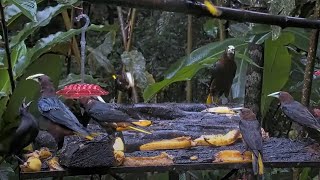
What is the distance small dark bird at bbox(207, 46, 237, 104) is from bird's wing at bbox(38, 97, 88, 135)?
2.69ft

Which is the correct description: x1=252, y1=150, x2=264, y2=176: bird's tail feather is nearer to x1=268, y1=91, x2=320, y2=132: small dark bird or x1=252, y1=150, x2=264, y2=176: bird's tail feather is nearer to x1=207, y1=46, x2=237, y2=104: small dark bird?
x1=268, y1=91, x2=320, y2=132: small dark bird

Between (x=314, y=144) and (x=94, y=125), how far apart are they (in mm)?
555

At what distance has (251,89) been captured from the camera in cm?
151

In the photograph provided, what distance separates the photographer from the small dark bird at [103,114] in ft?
3.82

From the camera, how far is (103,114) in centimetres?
117

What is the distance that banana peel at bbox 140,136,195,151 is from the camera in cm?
116

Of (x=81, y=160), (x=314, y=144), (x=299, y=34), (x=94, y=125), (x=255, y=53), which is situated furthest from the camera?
(x=299, y=34)

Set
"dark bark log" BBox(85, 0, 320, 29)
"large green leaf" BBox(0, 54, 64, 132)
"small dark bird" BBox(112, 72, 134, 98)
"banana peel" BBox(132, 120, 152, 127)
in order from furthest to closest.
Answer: "small dark bird" BBox(112, 72, 134, 98), "large green leaf" BBox(0, 54, 64, 132), "banana peel" BBox(132, 120, 152, 127), "dark bark log" BBox(85, 0, 320, 29)

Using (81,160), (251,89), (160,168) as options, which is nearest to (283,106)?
(251,89)

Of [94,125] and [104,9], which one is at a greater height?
[104,9]

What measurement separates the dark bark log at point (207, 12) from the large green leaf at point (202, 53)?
4.32 feet

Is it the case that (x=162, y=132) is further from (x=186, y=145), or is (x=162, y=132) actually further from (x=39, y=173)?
(x=39, y=173)

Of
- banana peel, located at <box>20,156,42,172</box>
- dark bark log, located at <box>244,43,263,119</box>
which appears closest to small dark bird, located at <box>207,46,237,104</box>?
dark bark log, located at <box>244,43,263,119</box>

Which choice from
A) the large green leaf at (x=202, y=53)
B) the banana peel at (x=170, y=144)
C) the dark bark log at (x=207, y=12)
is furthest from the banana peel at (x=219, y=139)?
the large green leaf at (x=202, y=53)
